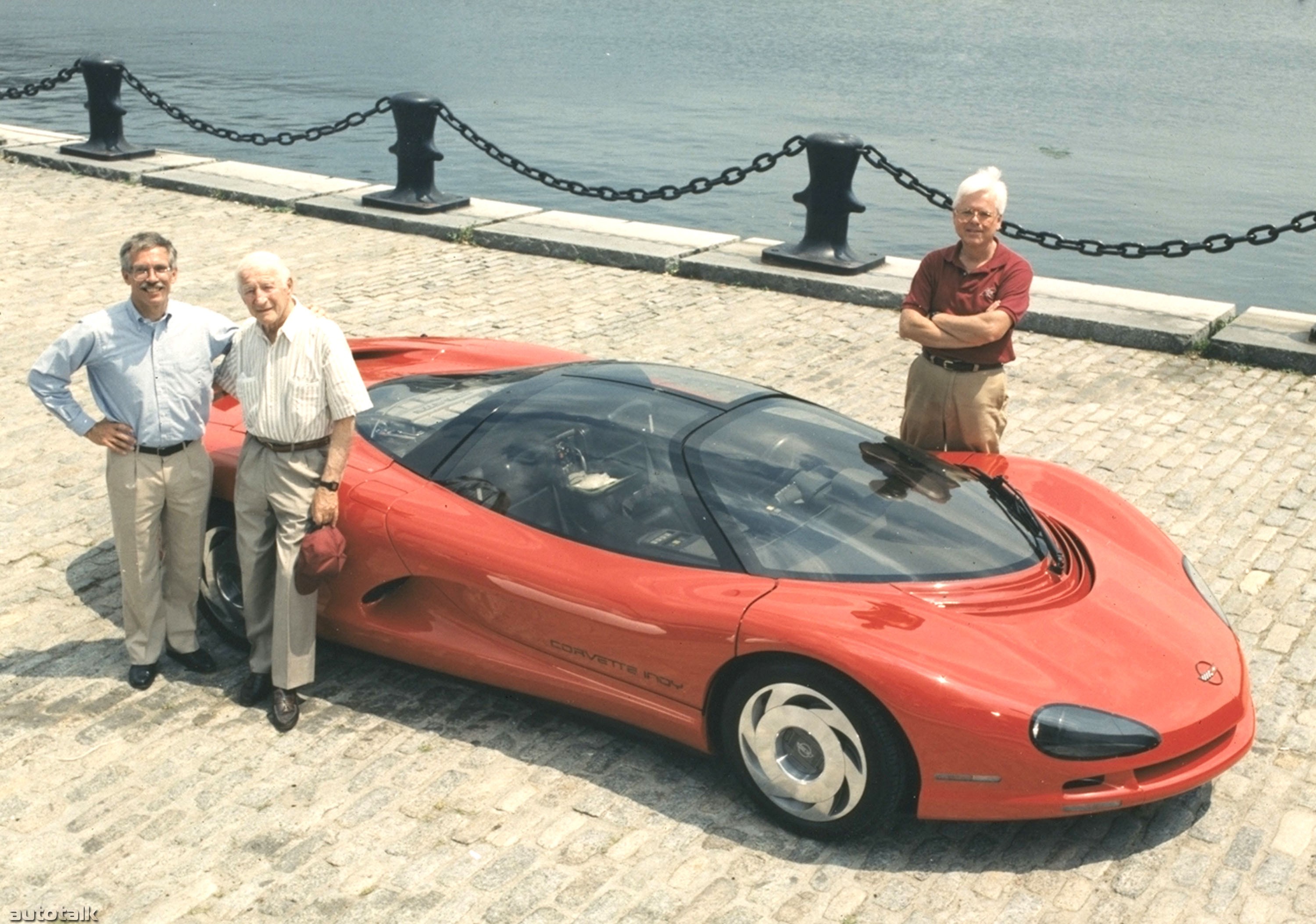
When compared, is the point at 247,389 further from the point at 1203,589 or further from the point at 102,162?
the point at 102,162

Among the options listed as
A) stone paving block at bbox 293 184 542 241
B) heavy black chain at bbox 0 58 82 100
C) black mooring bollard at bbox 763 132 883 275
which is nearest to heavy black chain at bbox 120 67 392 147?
heavy black chain at bbox 0 58 82 100

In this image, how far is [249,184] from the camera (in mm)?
15781

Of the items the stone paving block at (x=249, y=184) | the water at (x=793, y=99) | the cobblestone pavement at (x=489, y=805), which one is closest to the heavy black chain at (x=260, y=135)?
the stone paving block at (x=249, y=184)

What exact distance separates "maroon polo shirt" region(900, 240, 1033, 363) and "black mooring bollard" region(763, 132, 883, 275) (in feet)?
17.9

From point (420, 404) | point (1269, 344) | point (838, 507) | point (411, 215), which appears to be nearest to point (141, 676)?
point (420, 404)

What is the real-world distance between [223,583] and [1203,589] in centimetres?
381

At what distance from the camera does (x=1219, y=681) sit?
16.1ft

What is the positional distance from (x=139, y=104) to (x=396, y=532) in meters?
27.4

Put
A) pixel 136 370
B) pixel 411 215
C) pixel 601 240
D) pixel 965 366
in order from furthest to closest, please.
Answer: pixel 411 215
pixel 601 240
pixel 965 366
pixel 136 370

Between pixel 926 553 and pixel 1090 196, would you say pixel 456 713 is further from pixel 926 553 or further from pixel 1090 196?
pixel 1090 196

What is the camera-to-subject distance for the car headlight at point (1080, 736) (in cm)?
453

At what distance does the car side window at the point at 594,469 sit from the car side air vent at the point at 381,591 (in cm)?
40

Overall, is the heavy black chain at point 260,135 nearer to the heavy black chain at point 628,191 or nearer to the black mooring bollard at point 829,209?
the heavy black chain at point 628,191

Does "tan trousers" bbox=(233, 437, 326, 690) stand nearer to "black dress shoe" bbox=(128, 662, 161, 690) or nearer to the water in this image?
"black dress shoe" bbox=(128, 662, 161, 690)
